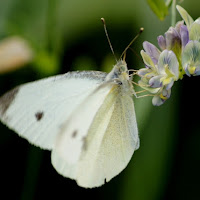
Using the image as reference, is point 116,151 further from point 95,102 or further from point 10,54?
point 10,54

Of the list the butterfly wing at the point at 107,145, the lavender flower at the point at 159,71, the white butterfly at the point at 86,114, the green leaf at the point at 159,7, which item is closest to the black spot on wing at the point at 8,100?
the white butterfly at the point at 86,114

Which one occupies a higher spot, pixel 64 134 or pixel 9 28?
pixel 9 28

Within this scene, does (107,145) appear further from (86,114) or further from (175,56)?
(175,56)

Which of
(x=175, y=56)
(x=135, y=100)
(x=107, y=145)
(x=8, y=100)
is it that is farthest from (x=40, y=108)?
(x=135, y=100)

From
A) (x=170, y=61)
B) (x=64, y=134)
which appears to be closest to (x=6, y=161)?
(x=64, y=134)

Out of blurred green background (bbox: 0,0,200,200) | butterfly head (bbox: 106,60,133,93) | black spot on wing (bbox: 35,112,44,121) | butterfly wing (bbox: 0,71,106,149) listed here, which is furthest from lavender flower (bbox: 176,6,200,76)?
blurred green background (bbox: 0,0,200,200)

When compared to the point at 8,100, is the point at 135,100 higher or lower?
lower
